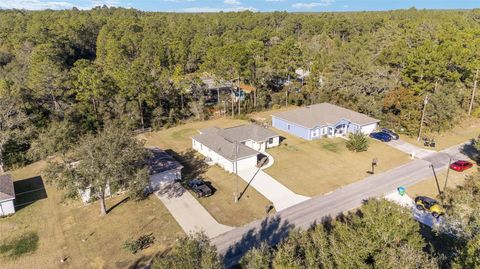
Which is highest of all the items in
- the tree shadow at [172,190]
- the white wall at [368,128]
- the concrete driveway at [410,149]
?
the white wall at [368,128]

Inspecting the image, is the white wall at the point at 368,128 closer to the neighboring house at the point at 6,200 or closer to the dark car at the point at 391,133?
the dark car at the point at 391,133

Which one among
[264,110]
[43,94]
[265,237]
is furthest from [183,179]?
[264,110]

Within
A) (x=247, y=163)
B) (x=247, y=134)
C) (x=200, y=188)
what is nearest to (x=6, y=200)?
(x=200, y=188)

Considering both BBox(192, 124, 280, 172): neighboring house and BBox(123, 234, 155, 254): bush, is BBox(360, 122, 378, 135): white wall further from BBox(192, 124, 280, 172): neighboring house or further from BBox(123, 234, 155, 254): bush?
BBox(123, 234, 155, 254): bush

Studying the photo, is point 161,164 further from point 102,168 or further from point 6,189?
point 6,189

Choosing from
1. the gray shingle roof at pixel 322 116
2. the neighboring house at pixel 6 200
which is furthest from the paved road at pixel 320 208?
the neighboring house at pixel 6 200

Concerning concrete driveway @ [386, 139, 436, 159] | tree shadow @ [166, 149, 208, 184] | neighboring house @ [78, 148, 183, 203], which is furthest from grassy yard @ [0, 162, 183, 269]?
concrete driveway @ [386, 139, 436, 159]
